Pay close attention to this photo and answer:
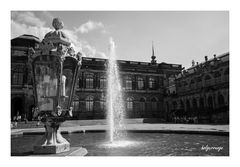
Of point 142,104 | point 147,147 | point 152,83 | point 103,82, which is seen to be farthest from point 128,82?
point 147,147

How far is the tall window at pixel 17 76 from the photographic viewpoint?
3058 cm

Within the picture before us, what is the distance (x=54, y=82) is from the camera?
493cm

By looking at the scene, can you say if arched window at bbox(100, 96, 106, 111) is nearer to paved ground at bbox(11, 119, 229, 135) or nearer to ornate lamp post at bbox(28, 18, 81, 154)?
paved ground at bbox(11, 119, 229, 135)

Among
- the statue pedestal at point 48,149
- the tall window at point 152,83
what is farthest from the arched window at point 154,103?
the statue pedestal at point 48,149

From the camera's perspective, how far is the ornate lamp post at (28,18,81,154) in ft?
15.3

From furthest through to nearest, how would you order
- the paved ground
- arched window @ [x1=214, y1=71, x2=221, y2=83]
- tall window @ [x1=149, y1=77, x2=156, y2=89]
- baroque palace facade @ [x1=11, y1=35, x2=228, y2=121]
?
tall window @ [x1=149, y1=77, x2=156, y2=89] → baroque palace facade @ [x1=11, y1=35, x2=228, y2=121] → arched window @ [x1=214, y1=71, x2=221, y2=83] → the paved ground

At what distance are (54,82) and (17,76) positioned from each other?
29.6 m

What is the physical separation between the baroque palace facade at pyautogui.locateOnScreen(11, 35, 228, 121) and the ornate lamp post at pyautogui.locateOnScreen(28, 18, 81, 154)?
2676 cm

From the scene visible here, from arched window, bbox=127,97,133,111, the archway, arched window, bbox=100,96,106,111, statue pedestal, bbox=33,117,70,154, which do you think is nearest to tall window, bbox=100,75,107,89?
arched window, bbox=100,96,106,111

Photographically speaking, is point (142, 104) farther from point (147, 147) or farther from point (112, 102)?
point (147, 147)

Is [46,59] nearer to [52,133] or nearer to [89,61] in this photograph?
[52,133]

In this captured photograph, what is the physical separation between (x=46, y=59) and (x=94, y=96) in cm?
3056
